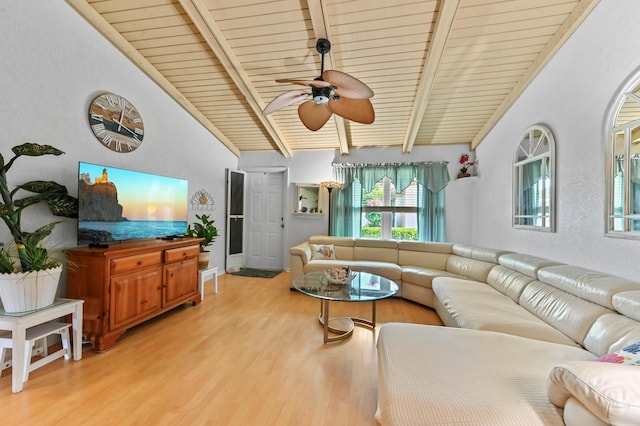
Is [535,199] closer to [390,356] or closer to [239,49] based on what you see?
[390,356]

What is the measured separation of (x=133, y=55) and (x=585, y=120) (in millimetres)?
4450

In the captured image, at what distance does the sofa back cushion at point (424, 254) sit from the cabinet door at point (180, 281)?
3.01m

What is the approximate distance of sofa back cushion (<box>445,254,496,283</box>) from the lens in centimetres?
299

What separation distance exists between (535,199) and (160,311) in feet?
13.8

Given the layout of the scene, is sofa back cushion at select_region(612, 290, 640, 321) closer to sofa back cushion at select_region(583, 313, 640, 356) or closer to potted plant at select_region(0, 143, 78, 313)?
sofa back cushion at select_region(583, 313, 640, 356)

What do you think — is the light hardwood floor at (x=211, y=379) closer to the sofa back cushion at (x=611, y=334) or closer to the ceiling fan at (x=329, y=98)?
the sofa back cushion at (x=611, y=334)

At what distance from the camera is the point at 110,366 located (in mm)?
1939

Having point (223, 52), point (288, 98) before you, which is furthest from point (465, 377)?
point (223, 52)

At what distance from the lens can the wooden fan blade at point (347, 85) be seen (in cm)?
188

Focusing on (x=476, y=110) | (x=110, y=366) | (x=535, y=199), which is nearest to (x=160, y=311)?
(x=110, y=366)

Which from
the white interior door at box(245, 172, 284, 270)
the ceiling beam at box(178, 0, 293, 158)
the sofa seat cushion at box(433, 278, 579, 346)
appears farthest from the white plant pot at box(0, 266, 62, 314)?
the white interior door at box(245, 172, 284, 270)

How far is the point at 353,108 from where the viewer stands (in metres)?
2.32

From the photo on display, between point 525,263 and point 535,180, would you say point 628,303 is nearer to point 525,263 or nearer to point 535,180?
point 525,263

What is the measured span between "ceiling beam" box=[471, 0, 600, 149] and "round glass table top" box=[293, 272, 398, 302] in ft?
8.91
